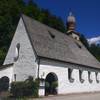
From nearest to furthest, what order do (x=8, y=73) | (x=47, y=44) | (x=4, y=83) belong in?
(x=8, y=73) → (x=4, y=83) → (x=47, y=44)

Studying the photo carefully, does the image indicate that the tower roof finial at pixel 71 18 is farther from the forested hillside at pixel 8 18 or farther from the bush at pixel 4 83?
the bush at pixel 4 83

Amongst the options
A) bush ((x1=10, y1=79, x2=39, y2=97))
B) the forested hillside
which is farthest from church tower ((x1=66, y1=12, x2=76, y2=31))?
bush ((x1=10, y1=79, x2=39, y2=97))

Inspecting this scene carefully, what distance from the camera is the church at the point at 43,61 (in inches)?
975

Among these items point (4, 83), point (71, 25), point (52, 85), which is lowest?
point (52, 85)

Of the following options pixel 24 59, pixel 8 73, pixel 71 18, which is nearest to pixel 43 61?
pixel 24 59

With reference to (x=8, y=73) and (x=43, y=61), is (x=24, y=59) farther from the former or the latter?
(x=8, y=73)

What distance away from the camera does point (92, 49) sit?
68.1 meters

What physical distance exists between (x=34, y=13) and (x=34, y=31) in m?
18.5

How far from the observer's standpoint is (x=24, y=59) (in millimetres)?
25781

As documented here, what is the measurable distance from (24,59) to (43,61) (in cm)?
248

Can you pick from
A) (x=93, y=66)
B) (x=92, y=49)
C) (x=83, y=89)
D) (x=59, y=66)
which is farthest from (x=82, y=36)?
(x=59, y=66)

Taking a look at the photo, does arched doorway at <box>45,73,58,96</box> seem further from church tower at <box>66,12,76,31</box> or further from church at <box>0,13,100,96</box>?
church tower at <box>66,12,76,31</box>

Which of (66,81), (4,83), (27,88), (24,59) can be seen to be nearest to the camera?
(27,88)

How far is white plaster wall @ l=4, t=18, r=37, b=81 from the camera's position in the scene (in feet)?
81.0
